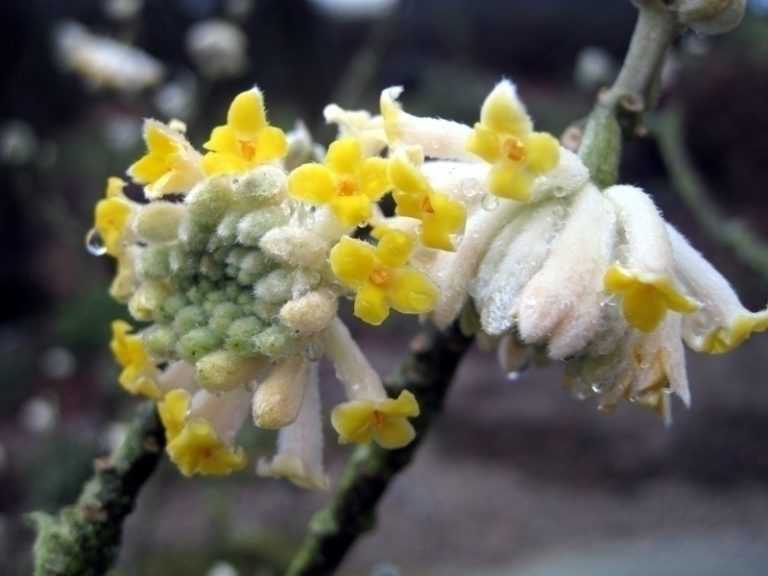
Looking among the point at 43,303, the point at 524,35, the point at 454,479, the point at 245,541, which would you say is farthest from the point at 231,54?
the point at 524,35

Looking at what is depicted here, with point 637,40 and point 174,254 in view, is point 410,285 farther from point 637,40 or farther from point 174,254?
point 637,40

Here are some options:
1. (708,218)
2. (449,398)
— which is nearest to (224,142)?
(708,218)

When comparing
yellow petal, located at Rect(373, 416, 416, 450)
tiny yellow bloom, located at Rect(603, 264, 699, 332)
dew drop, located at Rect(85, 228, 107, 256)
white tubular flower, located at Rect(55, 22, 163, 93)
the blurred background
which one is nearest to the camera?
tiny yellow bloom, located at Rect(603, 264, 699, 332)

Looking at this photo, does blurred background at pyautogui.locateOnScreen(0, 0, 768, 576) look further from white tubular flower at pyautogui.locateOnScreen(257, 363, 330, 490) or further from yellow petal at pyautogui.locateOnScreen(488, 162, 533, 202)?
yellow petal at pyautogui.locateOnScreen(488, 162, 533, 202)

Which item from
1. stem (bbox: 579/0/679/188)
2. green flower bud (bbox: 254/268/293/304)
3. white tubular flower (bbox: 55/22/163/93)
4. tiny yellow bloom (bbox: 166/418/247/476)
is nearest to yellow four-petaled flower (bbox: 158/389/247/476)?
tiny yellow bloom (bbox: 166/418/247/476)

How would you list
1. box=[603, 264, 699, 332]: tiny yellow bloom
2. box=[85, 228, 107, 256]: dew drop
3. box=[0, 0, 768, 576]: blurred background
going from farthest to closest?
1. box=[0, 0, 768, 576]: blurred background
2. box=[85, 228, 107, 256]: dew drop
3. box=[603, 264, 699, 332]: tiny yellow bloom

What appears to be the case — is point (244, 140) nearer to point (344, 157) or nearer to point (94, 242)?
point (344, 157)

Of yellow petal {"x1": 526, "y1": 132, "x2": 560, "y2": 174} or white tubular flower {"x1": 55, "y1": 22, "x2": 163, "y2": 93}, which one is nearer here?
yellow petal {"x1": 526, "y1": 132, "x2": 560, "y2": 174}
